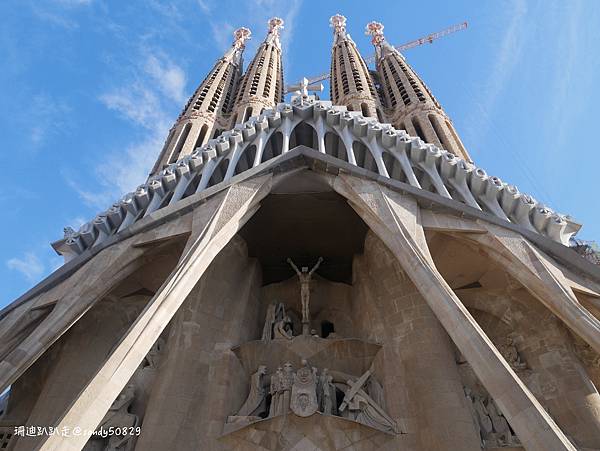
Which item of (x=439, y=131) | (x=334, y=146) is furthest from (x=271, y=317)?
(x=439, y=131)

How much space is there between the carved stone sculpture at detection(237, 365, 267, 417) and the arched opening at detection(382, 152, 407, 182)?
17.5ft

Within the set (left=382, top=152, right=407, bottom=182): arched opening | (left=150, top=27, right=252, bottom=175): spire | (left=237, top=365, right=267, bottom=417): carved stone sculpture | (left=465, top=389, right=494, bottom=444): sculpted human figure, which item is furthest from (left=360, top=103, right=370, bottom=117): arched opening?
(left=465, top=389, right=494, bottom=444): sculpted human figure

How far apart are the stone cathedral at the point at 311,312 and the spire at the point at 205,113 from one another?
28.9 ft

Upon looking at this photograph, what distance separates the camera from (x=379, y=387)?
8.59 m

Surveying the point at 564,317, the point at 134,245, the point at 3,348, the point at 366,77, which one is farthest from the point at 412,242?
the point at 366,77

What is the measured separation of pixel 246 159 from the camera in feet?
38.9

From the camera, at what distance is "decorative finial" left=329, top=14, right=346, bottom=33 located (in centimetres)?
3466

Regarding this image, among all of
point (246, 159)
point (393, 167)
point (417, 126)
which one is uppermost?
point (417, 126)

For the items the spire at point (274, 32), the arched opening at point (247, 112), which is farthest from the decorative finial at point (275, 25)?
the arched opening at point (247, 112)

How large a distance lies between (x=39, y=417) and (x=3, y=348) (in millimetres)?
1525

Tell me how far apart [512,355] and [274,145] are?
7416 millimetres

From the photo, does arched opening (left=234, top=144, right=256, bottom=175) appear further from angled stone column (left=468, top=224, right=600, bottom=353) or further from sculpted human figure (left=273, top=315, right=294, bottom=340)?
angled stone column (left=468, top=224, right=600, bottom=353)

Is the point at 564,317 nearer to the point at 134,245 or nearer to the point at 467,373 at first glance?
the point at 467,373

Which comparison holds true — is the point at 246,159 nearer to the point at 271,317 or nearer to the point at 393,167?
the point at 393,167
